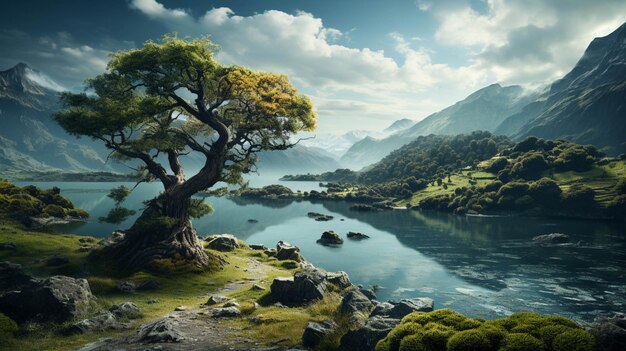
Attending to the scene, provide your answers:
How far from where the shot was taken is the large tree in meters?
39.8

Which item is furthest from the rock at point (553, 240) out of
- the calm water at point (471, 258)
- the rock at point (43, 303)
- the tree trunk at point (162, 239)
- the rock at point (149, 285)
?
the rock at point (43, 303)

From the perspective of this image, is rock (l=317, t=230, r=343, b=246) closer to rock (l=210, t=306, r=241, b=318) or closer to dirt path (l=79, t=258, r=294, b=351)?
rock (l=210, t=306, r=241, b=318)

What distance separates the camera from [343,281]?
38.5 meters

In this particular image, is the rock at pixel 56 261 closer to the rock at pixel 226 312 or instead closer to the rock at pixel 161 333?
the rock at pixel 226 312

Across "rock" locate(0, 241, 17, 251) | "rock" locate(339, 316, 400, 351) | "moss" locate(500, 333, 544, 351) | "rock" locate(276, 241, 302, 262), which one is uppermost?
"moss" locate(500, 333, 544, 351)

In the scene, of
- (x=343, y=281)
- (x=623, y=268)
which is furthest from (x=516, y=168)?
(x=343, y=281)

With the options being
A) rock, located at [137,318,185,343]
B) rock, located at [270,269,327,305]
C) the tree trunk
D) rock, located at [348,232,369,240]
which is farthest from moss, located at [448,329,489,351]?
rock, located at [348,232,369,240]

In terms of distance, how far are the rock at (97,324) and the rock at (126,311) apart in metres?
1.10

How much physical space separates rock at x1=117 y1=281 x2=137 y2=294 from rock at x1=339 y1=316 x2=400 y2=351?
81.8 ft

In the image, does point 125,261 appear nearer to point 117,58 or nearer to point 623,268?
point 117,58

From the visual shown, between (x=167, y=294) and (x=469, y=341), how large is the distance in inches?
1201

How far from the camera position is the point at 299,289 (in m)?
31.2

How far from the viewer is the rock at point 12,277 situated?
32531 mm

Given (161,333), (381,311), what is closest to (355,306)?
(381,311)
